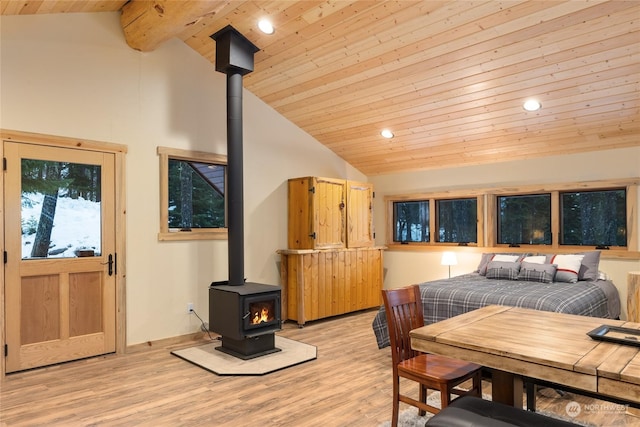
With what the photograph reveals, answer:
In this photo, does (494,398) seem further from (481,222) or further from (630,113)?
(481,222)

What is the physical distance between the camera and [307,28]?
4172 mm

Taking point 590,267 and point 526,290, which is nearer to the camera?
point 526,290

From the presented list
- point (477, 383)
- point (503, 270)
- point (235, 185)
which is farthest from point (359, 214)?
point (477, 383)

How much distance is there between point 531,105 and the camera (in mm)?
4441

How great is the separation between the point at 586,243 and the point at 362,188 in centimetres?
299

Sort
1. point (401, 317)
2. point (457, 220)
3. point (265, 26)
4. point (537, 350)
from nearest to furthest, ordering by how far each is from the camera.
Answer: point (537, 350) < point (401, 317) < point (265, 26) < point (457, 220)

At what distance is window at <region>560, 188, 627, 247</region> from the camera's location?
16.1ft

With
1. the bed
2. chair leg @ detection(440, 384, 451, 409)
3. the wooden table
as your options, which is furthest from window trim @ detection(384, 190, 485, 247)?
chair leg @ detection(440, 384, 451, 409)

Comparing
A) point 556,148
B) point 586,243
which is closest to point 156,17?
point 556,148

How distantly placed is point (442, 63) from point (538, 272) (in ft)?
8.03

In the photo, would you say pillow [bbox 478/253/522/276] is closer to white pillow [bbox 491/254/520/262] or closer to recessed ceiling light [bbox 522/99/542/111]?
white pillow [bbox 491/254/520/262]

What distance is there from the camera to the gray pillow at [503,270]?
475 cm

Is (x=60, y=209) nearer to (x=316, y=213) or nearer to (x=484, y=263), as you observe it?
(x=316, y=213)
